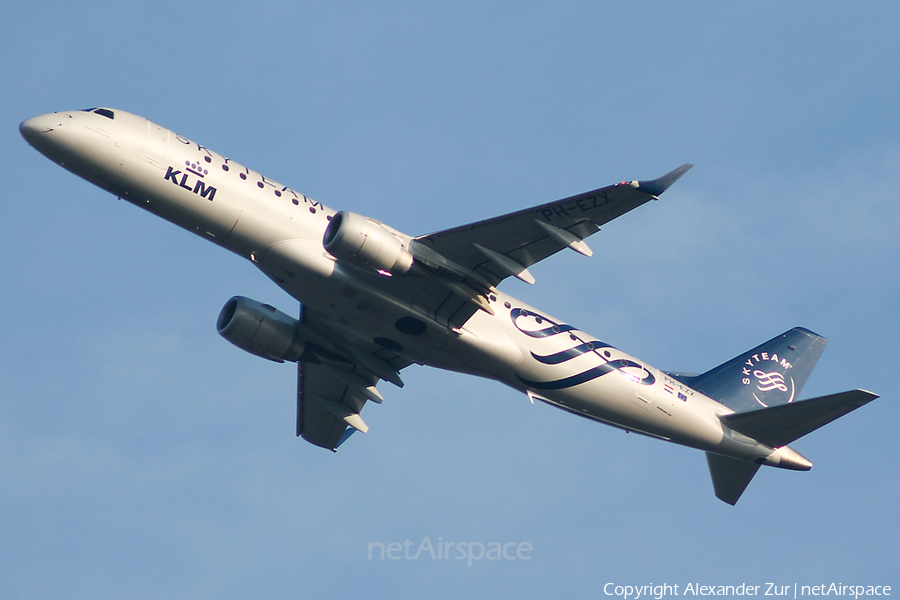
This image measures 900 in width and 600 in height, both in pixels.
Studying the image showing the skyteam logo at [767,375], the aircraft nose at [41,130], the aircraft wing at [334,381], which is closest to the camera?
the aircraft nose at [41,130]

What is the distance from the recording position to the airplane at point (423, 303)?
31750 mm

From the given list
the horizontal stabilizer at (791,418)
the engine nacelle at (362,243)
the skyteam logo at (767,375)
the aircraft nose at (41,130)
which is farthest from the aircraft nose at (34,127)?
the skyteam logo at (767,375)

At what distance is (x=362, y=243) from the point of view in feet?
103

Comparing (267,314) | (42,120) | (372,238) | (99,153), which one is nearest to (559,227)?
(372,238)

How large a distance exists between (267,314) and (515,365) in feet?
33.0

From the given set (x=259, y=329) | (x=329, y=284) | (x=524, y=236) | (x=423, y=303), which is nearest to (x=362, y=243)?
(x=329, y=284)

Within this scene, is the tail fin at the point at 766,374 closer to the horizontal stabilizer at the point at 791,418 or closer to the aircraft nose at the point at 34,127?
the horizontal stabilizer at the point at 791,418

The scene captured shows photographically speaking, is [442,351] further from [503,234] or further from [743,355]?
[743,355]

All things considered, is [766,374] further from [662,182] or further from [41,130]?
[41,130]

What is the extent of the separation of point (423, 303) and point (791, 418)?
15.0 meters

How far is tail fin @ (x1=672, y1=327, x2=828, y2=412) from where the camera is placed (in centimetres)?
4062

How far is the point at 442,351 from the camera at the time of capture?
35.6 metres

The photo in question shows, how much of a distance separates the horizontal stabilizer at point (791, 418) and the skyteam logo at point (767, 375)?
3216 mm

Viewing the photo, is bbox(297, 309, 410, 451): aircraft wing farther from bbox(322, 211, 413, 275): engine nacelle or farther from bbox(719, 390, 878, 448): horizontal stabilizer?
bbox(719, 390, 878, 448): horizontal stabilizer
